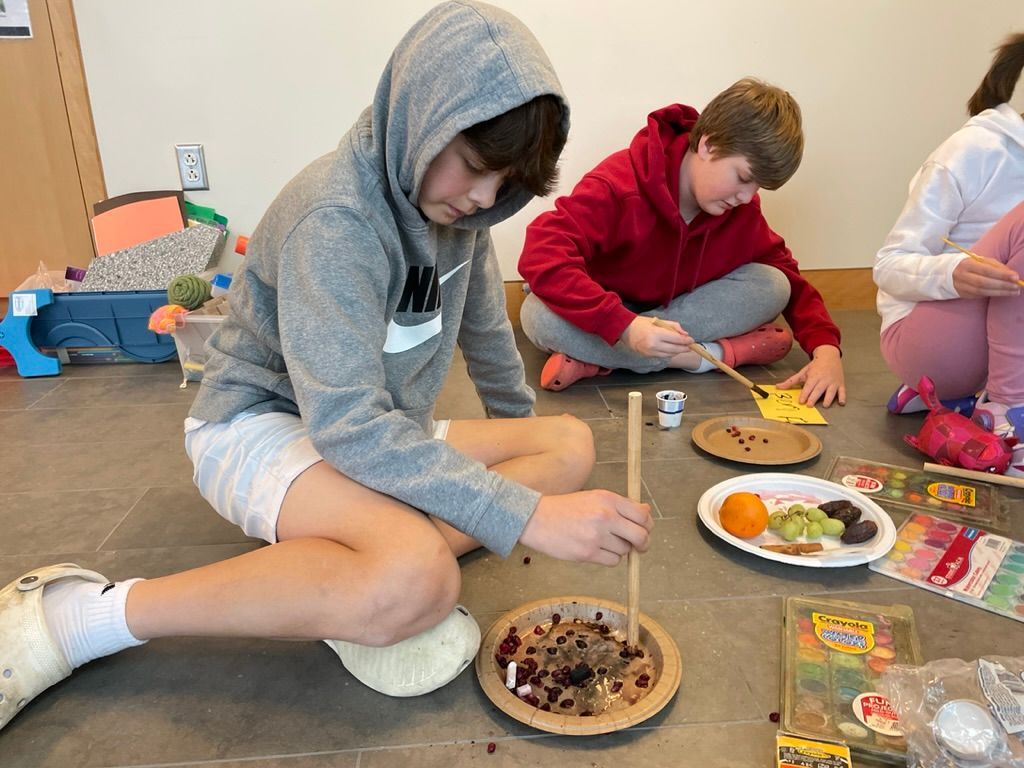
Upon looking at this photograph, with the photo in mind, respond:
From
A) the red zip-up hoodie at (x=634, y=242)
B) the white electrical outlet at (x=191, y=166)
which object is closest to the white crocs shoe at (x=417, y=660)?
the red zip-up hoodie at (x=634, y=242)

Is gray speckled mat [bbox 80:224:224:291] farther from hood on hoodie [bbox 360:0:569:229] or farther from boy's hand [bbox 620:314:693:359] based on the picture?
hood on hoodie [bbox 360:0:569:229]

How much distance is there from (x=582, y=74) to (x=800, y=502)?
1.37 metres

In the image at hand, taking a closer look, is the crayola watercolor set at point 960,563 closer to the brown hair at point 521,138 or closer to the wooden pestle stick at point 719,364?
the wooden pestle stick at point 719,364

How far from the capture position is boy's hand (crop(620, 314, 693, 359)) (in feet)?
4.71

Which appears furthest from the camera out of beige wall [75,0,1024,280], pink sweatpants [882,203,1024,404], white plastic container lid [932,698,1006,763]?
beige wall [75,0,1024,280]

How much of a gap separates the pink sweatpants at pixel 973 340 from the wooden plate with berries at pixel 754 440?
0.25 meters

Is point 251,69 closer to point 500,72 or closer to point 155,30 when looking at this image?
point 155,30

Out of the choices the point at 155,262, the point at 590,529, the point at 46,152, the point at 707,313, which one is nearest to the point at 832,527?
the point at 590,529

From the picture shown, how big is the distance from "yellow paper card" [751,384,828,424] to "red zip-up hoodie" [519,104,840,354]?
0.20 metres

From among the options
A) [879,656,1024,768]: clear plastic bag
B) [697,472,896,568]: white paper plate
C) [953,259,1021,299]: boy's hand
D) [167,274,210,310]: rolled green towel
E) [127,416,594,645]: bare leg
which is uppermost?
[953,259,1021,299]: boy's hand

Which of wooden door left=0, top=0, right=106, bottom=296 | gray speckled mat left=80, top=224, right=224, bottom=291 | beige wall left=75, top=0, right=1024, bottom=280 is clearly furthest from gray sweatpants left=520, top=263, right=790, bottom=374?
wooden door left=0, top=0, right=106, bottom=296

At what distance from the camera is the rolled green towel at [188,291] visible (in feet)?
5.82

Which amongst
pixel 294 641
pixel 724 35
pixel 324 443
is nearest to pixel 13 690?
pixel 294 641

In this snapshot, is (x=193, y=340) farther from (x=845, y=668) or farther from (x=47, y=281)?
(x=845, y=668)
